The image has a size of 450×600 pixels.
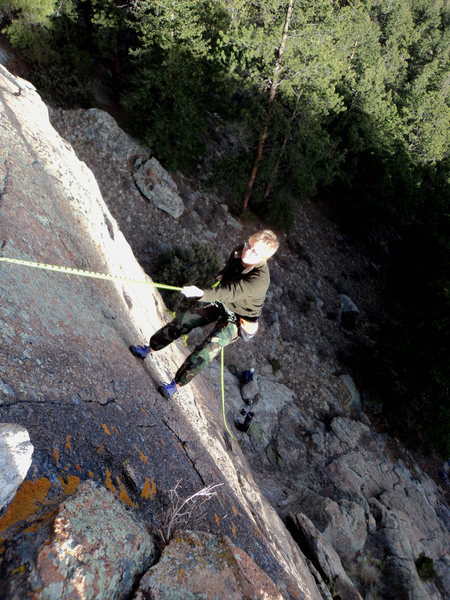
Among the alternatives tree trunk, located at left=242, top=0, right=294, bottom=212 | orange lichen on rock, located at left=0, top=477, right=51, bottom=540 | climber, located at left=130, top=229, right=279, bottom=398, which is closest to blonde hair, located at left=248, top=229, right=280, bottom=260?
climber, located at left=130, top=229, right=279, bottom=398

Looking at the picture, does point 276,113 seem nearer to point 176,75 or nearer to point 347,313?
point 176,75


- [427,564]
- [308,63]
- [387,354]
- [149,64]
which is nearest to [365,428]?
[387,354]

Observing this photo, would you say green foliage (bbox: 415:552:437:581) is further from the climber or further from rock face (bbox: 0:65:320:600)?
the climber

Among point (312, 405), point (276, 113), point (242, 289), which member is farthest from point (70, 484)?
point (276, 113)

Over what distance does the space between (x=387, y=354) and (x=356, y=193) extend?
1150cm

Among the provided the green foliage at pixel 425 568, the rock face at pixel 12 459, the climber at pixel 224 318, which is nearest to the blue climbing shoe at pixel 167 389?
the climber at pixel 224 318

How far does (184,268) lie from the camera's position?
12.2 m

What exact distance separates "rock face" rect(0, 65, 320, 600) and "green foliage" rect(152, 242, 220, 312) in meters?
5.28

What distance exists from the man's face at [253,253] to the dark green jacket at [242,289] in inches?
4.0

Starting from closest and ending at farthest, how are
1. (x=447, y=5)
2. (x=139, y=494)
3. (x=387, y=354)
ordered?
1. (x=139, y=494)
2. (x=387, y=354)
3. (x=447, y=5)

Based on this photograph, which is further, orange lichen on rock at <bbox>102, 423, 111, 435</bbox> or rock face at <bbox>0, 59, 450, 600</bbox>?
orange lichen on rock at <bbox>102, 423, 111, 435</bbox>

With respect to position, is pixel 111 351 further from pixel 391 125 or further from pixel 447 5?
pixel 447 5

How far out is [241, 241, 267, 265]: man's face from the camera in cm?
399

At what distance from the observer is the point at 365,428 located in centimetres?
1275
